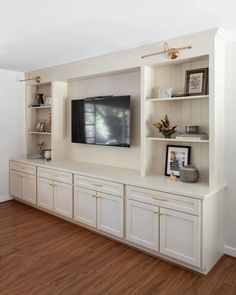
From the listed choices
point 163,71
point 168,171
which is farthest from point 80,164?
point 163,71

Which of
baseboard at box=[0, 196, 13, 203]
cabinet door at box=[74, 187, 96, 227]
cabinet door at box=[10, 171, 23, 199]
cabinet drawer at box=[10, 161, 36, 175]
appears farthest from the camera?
baseboard at box=[0, 196, 13, 203]

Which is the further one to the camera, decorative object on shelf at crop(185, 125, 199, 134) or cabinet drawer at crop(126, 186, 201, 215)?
decorative object on shelf at crop(185, 125, 199, 134)

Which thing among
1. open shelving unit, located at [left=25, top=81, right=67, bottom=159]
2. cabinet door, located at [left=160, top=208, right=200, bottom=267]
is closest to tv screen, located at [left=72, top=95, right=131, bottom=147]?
open shelving unit, located at [left=25, top=81, right=67, bottom=159]

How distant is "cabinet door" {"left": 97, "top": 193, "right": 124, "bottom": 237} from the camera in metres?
2.98

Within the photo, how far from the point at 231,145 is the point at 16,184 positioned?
3.49 metres

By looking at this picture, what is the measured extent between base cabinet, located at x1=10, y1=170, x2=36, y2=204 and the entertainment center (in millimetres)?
16

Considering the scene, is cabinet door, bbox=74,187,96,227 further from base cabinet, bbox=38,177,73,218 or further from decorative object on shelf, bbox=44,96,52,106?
decorative object on shelf, bbox=44,96,52,106

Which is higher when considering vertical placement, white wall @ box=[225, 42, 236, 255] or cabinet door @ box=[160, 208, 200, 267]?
white wall @ box=[225, 42, 236, 255]

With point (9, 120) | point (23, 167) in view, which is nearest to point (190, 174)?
point (23, 167)

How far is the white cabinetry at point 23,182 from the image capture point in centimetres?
417

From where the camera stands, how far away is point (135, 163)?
3592mm

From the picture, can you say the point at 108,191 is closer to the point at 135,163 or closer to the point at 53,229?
the point at 135,163

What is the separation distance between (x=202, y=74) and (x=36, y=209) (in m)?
3.18

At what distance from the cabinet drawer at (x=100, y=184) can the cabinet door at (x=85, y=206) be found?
8 centimetres
